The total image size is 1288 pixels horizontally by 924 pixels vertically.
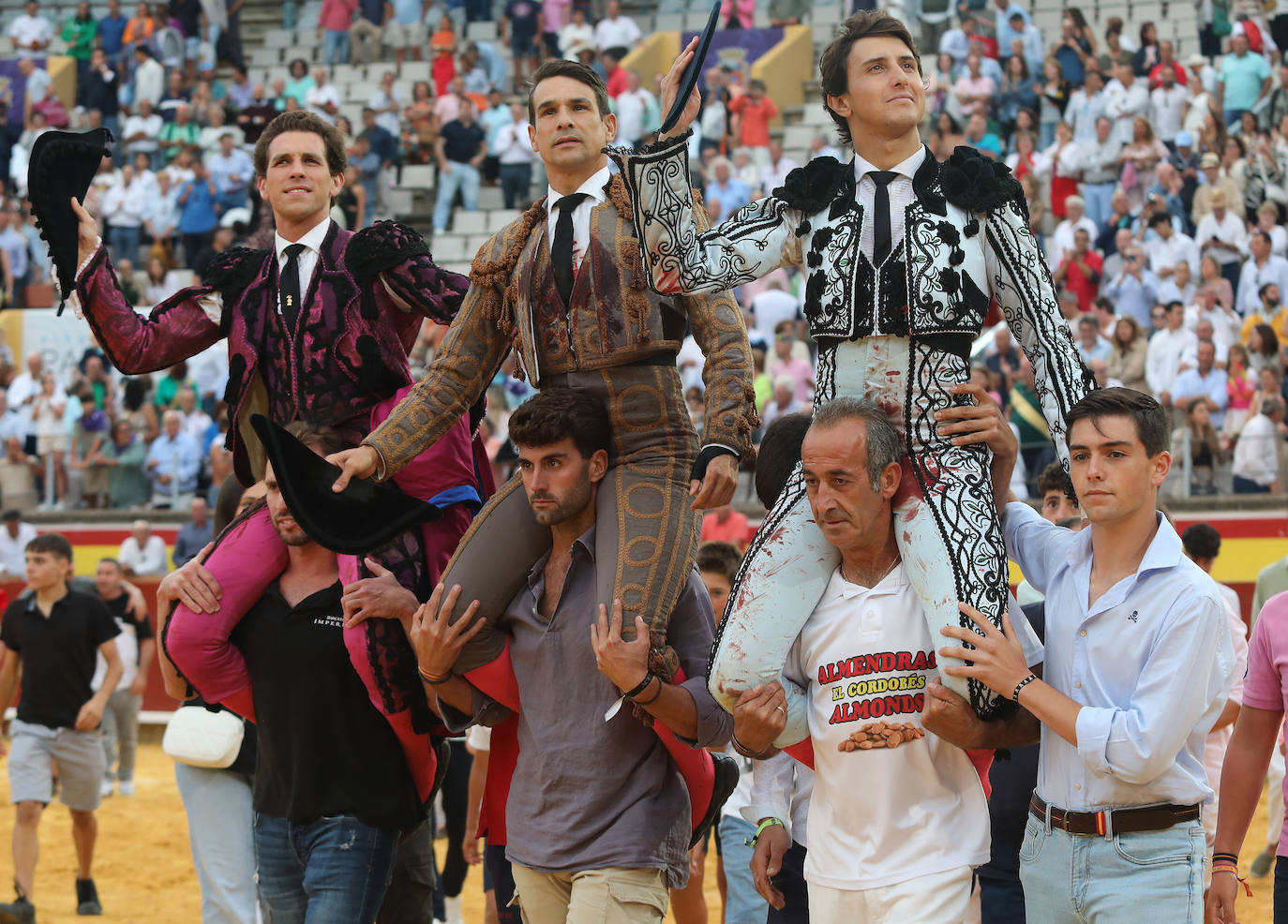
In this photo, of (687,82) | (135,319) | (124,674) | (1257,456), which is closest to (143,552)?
(124,674)

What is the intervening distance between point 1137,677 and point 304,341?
7.98ft

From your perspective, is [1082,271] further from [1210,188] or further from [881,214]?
[881,214]

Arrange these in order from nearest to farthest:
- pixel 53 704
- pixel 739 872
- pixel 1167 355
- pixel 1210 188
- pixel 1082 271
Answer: pixel 739 872
pixel 53 704
pixel 1167 355
pixel 1082 271
pixel 1210 188

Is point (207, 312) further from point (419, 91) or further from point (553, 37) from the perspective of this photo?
point (553, 37)

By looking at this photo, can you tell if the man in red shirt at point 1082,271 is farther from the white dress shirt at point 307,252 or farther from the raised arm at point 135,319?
the raised arm at point 135,319

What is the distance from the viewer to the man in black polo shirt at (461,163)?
18.7 m

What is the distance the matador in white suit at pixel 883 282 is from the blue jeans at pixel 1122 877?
589mm

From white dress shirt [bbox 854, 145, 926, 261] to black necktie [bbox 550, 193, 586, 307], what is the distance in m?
0.79

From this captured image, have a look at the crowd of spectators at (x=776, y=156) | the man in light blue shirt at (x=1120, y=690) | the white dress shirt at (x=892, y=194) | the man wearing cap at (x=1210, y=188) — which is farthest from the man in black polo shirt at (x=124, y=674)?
the man wearing cap at (x=1210, y=188)

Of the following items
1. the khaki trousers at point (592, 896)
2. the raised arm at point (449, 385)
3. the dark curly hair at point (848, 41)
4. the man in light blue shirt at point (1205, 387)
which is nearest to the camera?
the dark curly hair at point (848, 41)

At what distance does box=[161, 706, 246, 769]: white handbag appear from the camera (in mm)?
5750

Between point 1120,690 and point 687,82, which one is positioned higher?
point 687,82

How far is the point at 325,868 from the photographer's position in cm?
457

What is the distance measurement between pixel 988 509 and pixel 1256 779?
997mm
